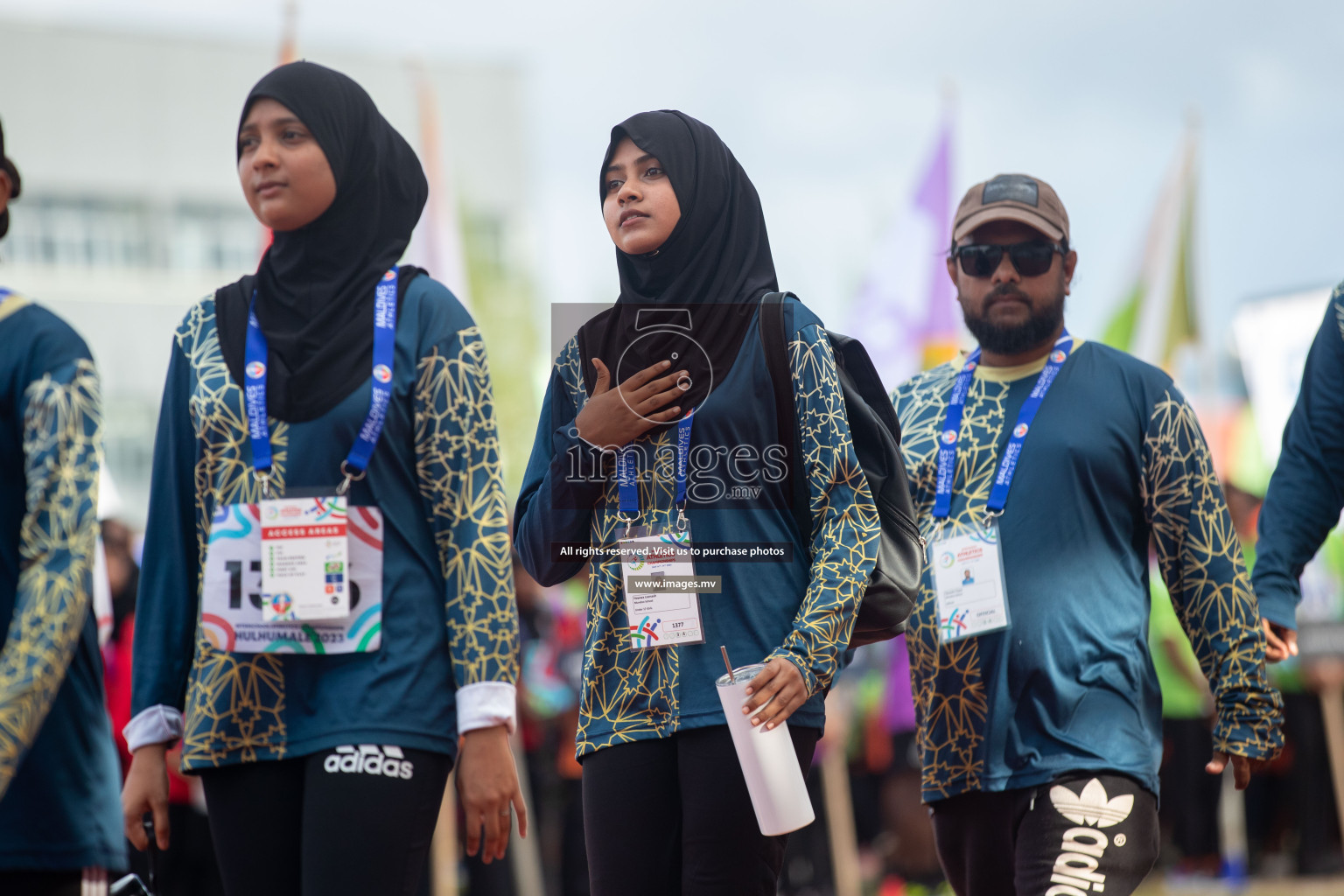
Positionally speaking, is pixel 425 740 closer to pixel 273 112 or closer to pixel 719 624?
pixel 719 624

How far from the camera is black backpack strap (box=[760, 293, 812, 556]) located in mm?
3328

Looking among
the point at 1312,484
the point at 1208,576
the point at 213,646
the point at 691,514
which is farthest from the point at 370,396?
the point at 1312,484

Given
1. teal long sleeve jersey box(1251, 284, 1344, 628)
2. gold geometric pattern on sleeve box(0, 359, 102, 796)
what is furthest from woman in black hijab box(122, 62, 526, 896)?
teal long sleeve jersey box(1251, 284, 1344, 628)

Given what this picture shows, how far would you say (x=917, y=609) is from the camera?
4.32m

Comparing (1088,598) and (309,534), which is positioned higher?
(309,534)

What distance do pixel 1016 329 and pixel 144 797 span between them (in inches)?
103

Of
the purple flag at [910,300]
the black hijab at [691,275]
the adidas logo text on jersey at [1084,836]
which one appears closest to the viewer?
the black hijab at [691,275]

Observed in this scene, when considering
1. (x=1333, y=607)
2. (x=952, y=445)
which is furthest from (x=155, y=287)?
(x=952, y=445)

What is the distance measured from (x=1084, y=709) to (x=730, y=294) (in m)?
1.50

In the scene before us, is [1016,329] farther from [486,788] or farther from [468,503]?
[486,788]

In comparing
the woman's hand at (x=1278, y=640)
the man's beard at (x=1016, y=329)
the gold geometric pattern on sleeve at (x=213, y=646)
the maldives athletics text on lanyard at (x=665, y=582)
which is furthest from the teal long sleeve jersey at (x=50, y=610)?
the woman's hand at (x=1278, y=640)

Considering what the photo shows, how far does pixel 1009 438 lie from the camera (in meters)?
4.32

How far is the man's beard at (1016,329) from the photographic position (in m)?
4.44

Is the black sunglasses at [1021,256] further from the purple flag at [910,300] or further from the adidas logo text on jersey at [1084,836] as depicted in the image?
the purple flag at [910,300]
